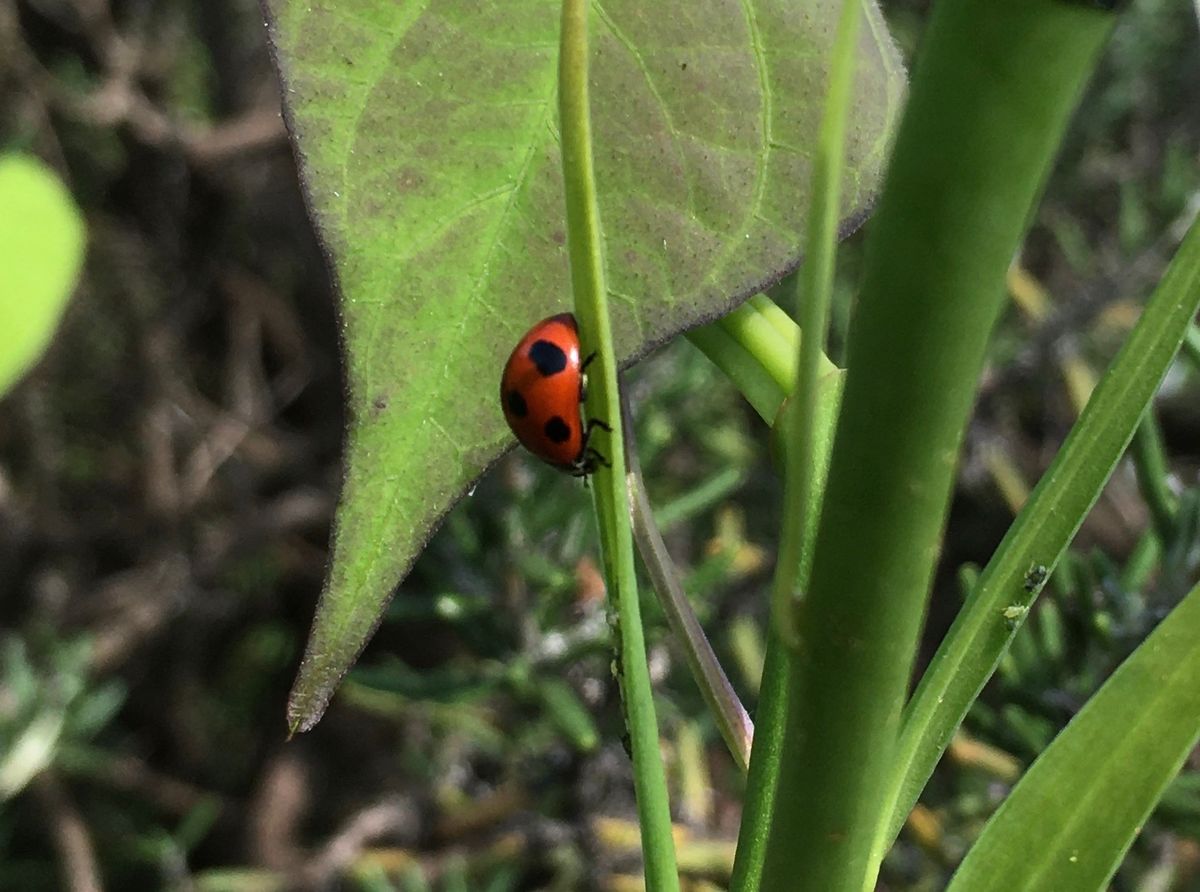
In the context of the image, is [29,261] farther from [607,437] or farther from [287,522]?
Result: [287,522]

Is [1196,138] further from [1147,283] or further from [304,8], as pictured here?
[304,8]

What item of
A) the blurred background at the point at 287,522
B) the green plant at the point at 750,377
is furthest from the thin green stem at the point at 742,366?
the blurred background at the point at 287,522

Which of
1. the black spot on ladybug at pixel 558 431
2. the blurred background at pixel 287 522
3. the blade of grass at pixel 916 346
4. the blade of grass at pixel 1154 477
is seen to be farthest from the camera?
the blurred background at pixel 287 522

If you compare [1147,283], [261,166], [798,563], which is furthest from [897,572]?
[261,166]

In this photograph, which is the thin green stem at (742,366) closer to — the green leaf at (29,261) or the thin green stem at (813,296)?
the thin green stem at (813,296)

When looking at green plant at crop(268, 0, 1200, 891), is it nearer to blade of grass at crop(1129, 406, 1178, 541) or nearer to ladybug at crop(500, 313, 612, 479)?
ladybug at crop(500, 313, 612, 479)

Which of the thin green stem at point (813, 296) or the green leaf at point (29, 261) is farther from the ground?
the thin green stem at point (813, 296)

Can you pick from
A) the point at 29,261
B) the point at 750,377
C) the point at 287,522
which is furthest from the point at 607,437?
the point at 287,522
